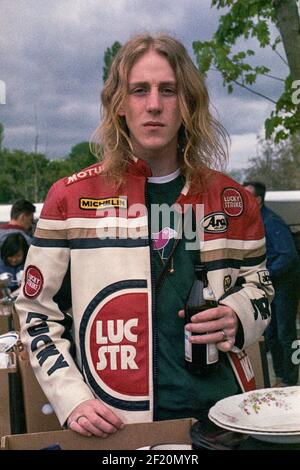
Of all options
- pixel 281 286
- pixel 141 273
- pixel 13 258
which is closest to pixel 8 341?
pixel 141 273

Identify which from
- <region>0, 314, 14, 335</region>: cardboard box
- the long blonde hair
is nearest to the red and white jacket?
the long blonde hair

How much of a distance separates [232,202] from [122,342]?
1.37 ft

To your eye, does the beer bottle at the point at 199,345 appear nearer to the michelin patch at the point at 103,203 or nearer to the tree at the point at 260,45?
the michelin patch at the point at 103,203

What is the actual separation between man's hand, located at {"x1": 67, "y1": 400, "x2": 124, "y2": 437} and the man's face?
584 mm

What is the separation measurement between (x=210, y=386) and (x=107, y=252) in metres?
0.36

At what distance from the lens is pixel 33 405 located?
1.79 metres

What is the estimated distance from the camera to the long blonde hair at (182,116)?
1.63 metres

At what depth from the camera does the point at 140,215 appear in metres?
1.56

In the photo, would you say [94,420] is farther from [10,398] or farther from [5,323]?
[5,323]

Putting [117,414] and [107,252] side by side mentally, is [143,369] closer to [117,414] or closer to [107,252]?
[117,414]

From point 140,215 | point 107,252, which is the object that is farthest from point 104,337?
point 140,215

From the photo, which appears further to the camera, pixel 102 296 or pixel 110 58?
pixel 110 58

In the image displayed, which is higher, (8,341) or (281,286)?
(281,286)

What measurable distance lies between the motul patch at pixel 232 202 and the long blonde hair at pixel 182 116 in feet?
0.24
